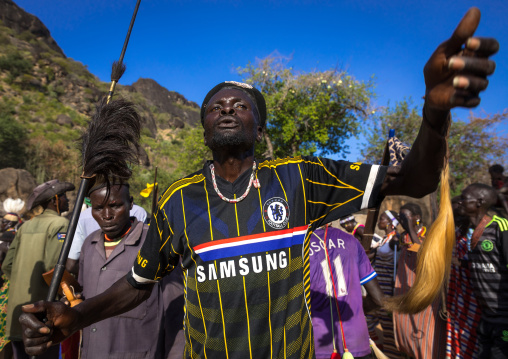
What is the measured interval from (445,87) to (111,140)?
180cm

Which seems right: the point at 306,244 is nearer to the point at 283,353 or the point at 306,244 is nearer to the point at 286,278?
the point at 286,278

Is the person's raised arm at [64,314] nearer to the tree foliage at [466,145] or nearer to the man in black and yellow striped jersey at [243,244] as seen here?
the man in black and yellow striped jersey at [243,244]

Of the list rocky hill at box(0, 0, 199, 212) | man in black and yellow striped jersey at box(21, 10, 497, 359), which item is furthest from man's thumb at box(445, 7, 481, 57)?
rocky hill at box(0, 0, 199, 212)

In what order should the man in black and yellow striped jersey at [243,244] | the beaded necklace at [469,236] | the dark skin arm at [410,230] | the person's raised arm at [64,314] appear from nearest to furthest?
the person's raised arm at [64,314] < the man in black and yellow striped jersey at [243,244] < the beaded necklace at [469,236] < the dark skin arm at [410,230]

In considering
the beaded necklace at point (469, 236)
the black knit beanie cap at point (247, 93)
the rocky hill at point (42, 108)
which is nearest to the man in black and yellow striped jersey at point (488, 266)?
the beaded necklace at point (469, 236)

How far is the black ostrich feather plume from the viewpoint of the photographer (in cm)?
209

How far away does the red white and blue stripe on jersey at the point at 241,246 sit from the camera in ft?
5.44

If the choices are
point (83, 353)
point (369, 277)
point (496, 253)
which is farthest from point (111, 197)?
point (496, 253)

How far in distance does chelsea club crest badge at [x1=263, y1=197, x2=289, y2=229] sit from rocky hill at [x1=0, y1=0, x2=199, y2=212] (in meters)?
11.8

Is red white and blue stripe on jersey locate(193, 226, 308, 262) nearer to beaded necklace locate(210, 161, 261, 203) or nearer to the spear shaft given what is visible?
beaded necklace locate(210, 161, 261, 203)

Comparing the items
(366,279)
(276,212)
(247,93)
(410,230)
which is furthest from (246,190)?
(410,230)

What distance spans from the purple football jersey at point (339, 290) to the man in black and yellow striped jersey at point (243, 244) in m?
1.63

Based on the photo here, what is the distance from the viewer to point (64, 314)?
160cm

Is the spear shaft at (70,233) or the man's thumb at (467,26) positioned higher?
the man's thumb at (467,26)
